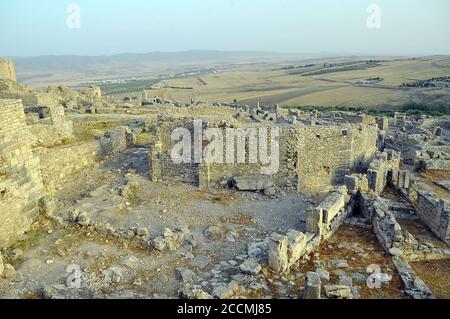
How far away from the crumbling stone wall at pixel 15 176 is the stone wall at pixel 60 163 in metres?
3.06

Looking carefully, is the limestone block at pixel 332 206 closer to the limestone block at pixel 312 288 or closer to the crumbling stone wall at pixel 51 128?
the limestone block at pixel 312 288

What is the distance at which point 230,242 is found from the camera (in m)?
10.3

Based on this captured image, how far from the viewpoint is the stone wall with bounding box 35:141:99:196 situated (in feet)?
46.5

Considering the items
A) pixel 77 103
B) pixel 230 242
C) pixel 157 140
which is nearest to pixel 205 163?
pixel 157 140

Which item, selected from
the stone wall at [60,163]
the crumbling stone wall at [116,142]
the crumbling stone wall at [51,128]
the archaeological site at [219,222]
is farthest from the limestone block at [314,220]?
the crumbling stone wall at [51,128]

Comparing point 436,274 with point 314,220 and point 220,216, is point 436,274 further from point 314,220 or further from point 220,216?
point 220,216

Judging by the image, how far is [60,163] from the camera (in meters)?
15.0

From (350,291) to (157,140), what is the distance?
365 inches

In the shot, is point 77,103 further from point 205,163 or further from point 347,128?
point 347,128

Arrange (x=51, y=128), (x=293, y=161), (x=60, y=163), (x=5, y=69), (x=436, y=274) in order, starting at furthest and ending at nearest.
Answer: (x=5, y=69)
(x=51, y=128)
(x=60, y=163)
(x=293, y=161)
(x=436, y=274)

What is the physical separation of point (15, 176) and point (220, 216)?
585cm

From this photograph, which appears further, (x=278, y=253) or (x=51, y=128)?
(x=51, y=128)

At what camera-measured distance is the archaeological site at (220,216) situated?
8383 millimetres

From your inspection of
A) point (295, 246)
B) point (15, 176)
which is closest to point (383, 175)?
point (295, 246)
